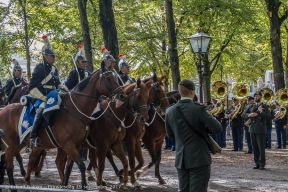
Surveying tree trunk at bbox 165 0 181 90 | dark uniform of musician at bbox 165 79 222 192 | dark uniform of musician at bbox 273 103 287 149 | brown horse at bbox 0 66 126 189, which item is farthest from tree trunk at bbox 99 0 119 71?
dark uniform of musician at bbox 165 79 222 192

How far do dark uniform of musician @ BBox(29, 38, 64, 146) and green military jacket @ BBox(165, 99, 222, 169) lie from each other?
4876mm

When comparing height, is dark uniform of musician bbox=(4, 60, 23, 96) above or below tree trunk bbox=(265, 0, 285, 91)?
below

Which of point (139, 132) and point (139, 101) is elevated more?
point (139, 101)

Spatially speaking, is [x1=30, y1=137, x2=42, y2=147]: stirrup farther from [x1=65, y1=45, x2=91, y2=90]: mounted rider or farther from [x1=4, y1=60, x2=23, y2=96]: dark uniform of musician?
[x1=4, y1=60, x2=23, y2=96]: dark uniform of musician

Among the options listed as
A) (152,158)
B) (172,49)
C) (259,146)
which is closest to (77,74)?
(152,158)

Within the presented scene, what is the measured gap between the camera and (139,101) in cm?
1304

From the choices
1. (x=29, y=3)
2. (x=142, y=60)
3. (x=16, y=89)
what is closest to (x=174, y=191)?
(x=16, y=89)

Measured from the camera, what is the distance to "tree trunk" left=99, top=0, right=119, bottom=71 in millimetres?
21766

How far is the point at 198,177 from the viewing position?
26.3ft

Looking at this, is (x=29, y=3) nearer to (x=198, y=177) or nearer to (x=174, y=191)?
(x=174, y=191)

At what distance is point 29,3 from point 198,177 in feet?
72.5

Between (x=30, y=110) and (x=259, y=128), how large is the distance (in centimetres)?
738

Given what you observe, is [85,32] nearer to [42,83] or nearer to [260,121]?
[260,121]

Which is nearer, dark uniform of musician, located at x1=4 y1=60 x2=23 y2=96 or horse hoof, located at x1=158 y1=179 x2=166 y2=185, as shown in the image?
horse hoof, located at x1=158 y1=179 x2=166 y2=185
